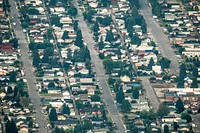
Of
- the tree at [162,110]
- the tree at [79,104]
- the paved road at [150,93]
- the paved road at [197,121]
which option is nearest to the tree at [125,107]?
the paved road at [150,93]

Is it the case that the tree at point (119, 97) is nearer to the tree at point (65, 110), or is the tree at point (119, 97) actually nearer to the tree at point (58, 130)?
the tree at point (65, 110)

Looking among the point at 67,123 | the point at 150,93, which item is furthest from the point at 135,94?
the point at 67,123

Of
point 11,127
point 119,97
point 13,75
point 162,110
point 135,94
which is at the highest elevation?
point 13,75

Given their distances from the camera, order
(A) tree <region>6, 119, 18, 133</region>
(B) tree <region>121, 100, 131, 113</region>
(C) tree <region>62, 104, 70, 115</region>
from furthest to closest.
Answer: (B) tree <region>121, 100, 131, 113</region>
(C) tree <region>62, 104, 70, 115</region>
(A) tree <region>6, 119, 18, 133</region>

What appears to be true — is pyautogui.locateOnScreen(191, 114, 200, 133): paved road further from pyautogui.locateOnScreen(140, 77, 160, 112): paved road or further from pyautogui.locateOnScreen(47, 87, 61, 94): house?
pyautogui.locateOnScreen(47, 87, 61, 94): house

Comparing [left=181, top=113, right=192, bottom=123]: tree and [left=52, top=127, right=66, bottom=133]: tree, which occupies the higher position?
[left=52, top=127, right=66, bottom=133]: tree

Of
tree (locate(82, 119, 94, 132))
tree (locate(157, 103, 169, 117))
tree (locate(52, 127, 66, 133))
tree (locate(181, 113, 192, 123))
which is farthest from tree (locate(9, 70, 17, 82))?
tree (locate(181, 113, 192, 123))

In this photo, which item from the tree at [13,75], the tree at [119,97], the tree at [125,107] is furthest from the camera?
the tree at [13,75]

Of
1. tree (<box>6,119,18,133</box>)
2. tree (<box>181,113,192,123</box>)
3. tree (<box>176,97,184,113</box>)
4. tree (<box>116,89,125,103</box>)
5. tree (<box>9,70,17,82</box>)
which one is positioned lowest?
tree (<box>181,113,192,123</box>)

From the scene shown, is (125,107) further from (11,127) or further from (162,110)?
(11,127)

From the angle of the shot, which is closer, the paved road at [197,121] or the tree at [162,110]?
the paved road at [197,121]
